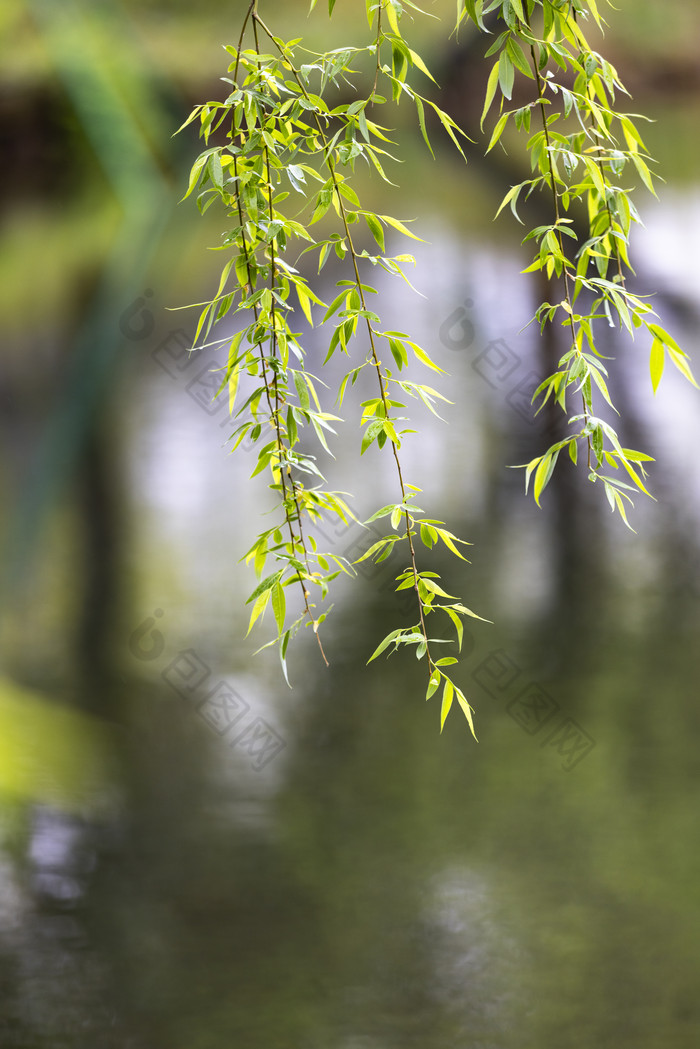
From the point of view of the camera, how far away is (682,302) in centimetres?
239

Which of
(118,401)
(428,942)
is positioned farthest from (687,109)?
(428,942)

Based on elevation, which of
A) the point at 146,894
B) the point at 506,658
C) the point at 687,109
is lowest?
the point at 146,894

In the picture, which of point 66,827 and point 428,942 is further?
point 66,827

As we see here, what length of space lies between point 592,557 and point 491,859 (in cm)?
67

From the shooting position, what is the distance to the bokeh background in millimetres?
914

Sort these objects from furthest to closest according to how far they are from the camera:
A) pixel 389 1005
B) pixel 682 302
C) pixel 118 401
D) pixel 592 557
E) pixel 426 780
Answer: pixel 682 302 < pixel 118 401 < pixel 592 557 < pixel 426 780 < pixel 389 1005

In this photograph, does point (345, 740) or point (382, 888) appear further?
point (345, 740)

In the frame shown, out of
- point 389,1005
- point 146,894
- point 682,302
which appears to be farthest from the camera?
point 682,302

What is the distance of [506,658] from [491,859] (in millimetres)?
358

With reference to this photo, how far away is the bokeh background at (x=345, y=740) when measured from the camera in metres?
0.91

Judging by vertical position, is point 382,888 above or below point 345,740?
below

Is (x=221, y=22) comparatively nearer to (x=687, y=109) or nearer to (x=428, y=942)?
(x=687, y=109)

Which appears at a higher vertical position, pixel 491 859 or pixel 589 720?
pixel 589 720

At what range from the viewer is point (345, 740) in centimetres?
122
